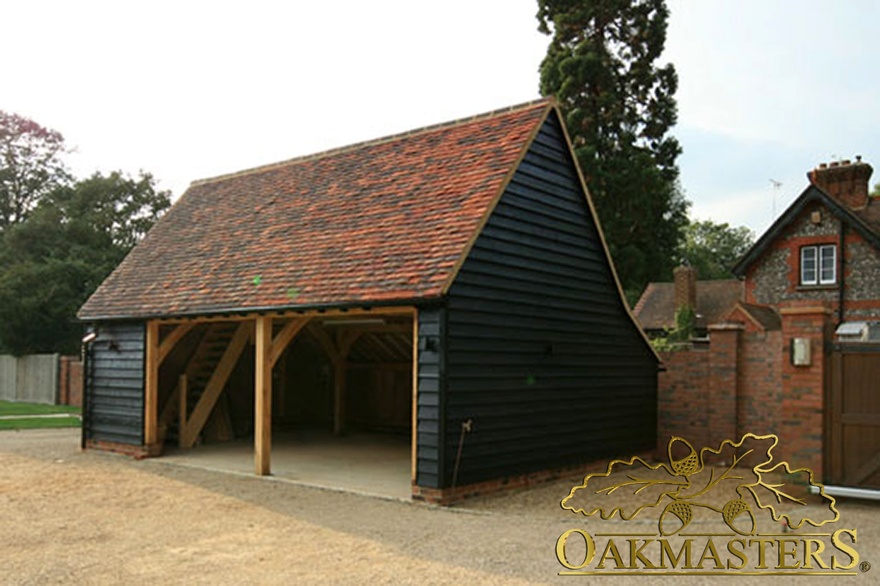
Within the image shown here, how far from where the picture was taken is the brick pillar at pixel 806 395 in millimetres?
8820

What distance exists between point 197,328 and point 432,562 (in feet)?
31.8

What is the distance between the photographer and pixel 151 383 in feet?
43.1

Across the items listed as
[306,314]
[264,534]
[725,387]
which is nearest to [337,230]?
[306,314]

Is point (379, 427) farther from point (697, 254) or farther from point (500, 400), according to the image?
point (697, 254)

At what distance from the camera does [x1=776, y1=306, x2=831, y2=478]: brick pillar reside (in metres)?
8.82

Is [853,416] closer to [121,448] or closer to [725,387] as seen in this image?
[725,387]

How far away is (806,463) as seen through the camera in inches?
348

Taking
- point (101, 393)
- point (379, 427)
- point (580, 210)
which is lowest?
point (379, 427)

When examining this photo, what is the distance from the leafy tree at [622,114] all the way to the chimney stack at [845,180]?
6.02m

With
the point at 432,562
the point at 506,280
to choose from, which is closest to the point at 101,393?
the point at 506,280

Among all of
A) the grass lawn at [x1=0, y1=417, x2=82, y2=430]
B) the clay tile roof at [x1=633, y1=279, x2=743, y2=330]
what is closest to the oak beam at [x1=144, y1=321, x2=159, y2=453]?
the grass lawn at [x1=0, y1=417, x2=82, y2=430]

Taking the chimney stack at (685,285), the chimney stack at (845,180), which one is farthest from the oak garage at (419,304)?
the chimney stack at (685,285)

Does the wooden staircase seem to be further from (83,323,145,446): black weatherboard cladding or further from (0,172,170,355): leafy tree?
(0,172,170,355): leafy tree

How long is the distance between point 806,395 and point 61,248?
106 feet
